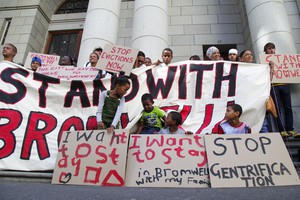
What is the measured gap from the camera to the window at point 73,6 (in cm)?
1174

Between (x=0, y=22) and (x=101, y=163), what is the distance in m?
10.7

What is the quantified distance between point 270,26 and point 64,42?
8.49 metres

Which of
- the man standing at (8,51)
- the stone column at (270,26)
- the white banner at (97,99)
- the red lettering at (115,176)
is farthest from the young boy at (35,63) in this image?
the stone column at (270,26)

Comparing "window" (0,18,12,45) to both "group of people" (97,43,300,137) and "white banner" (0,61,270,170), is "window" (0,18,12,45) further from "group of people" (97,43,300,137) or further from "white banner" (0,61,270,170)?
"group of people" (97,43,300,137)

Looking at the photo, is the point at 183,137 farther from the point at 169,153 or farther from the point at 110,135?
the point at 110,135

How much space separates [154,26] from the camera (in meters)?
7.08

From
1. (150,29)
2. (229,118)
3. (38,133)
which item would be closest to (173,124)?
(229,118)

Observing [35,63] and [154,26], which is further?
[154,26]

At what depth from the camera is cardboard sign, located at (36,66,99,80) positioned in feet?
16.3

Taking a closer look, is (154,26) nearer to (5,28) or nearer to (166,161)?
(166,161)

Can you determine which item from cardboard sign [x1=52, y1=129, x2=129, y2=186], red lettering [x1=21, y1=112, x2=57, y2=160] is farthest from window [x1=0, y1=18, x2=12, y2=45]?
cardboard sign [x1=52, y1=129, x2=129, y2=186]

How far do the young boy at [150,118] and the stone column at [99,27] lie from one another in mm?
3388

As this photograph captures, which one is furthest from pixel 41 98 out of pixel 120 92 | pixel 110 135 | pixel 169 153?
pixel 169 153

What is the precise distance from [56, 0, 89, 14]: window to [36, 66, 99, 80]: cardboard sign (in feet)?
24.9
